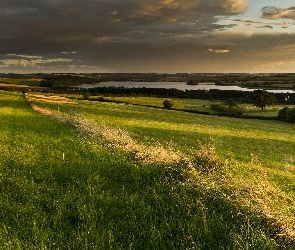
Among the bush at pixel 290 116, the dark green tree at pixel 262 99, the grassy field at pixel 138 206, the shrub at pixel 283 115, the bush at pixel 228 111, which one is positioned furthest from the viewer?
the dark green tree at pixel 262 99

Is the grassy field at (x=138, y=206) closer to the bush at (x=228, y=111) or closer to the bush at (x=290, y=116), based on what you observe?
the bush at (x=290, y=116)

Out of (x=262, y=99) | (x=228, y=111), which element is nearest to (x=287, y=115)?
(x=228, y=111)

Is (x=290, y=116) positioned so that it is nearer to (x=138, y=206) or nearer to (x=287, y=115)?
(x=287, y=115)

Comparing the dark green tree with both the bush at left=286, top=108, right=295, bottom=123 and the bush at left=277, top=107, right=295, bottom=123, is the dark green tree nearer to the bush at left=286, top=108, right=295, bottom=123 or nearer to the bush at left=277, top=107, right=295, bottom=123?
the bush at left=277, top=107, right=295, bottom=123

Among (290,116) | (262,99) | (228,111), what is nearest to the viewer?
(290,116)

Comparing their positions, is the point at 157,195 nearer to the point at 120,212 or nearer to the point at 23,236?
the point at 120,212

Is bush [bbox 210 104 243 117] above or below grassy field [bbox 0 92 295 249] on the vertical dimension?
below

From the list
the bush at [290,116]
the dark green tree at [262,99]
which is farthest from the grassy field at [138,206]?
the dark green tree at [262,99]

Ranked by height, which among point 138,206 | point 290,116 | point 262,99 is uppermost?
point 262,99

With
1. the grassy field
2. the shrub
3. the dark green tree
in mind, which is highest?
the dark green tree

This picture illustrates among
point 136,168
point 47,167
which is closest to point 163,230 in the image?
point 136,168

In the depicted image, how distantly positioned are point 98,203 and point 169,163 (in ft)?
12.7

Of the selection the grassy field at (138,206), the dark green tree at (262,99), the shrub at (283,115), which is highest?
the dark green tree at (262,99)

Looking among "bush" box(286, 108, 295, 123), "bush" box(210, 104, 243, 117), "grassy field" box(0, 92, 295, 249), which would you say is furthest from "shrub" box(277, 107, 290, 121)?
"grassy field" box(0, 92, 295, 249)
